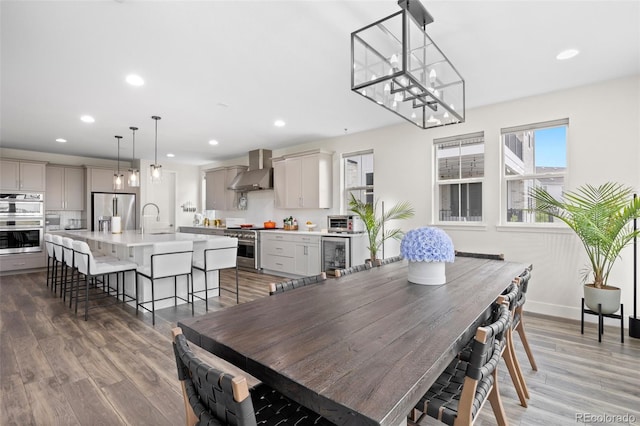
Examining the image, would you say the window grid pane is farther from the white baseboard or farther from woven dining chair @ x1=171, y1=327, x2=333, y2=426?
woven dining chair @ x1=171, y1=327, x2=333, y2=426

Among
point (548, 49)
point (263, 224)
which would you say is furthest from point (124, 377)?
point (263, 224)

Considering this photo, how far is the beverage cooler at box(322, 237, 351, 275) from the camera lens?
513cm

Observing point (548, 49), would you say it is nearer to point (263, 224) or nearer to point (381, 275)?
point (381, 275)

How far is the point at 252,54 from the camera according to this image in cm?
282

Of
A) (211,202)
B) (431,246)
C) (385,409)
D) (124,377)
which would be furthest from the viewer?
(211,202)

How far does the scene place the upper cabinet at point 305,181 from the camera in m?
5.81

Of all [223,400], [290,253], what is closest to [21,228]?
[290,253]

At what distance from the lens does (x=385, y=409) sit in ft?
2.44

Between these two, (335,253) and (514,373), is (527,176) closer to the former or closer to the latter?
(514,373)

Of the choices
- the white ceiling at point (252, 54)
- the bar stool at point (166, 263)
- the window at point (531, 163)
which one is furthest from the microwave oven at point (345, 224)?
the bar stool at point (166, 263)

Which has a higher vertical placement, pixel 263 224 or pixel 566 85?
pixel 566 85

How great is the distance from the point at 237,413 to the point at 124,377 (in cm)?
211

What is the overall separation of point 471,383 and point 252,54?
288 cm

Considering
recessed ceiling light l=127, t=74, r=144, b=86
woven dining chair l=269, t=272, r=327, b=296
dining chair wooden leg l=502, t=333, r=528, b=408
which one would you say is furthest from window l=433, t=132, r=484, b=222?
recessed ceiling light l=127, t=74, r=144, b=86
